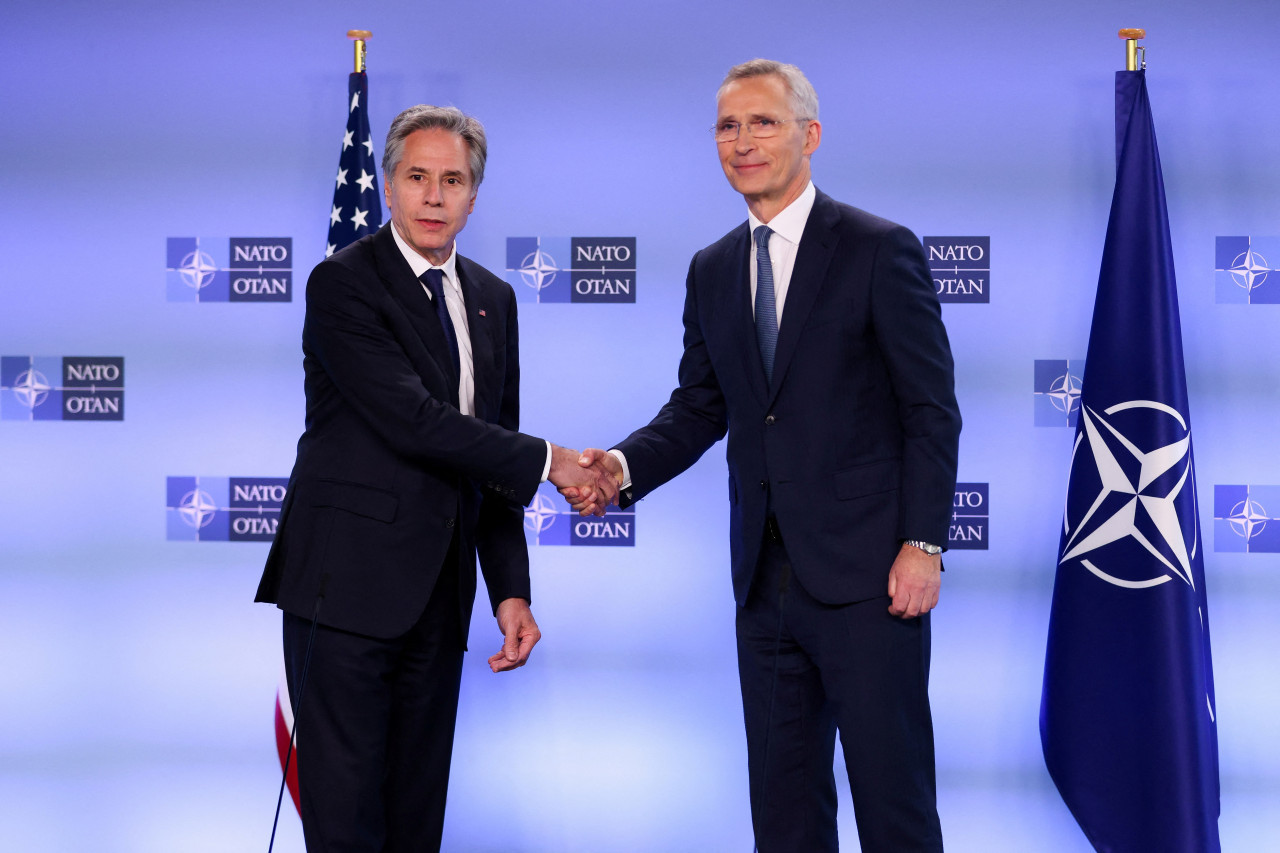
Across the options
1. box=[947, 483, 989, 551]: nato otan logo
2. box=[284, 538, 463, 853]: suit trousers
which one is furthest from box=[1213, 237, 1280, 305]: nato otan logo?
box=[284, 538, 463, 853]: suit trousers

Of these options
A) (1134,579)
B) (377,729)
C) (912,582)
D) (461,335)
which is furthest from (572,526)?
(1134,579)

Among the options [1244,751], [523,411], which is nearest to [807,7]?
[523,411]

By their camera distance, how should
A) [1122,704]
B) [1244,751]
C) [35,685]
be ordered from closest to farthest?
[1122,704], [1244,751], [35,685]

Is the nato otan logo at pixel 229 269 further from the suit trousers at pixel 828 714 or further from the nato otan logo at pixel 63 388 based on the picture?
the suit trousers at pixel 828 714

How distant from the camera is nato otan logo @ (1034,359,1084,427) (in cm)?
326

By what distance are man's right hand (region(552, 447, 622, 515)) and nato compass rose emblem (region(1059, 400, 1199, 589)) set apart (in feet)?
4.63

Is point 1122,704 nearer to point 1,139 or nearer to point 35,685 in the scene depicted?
point 35,685

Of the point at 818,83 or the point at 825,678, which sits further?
the point at 818,83

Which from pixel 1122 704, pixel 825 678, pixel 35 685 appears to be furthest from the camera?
pixel 35 685

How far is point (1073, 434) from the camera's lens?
3273 mm

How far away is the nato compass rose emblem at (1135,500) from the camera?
2.89m

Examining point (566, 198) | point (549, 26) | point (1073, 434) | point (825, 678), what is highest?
point (549, 26)

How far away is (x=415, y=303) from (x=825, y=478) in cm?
92

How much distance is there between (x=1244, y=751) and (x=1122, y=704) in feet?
2.13
